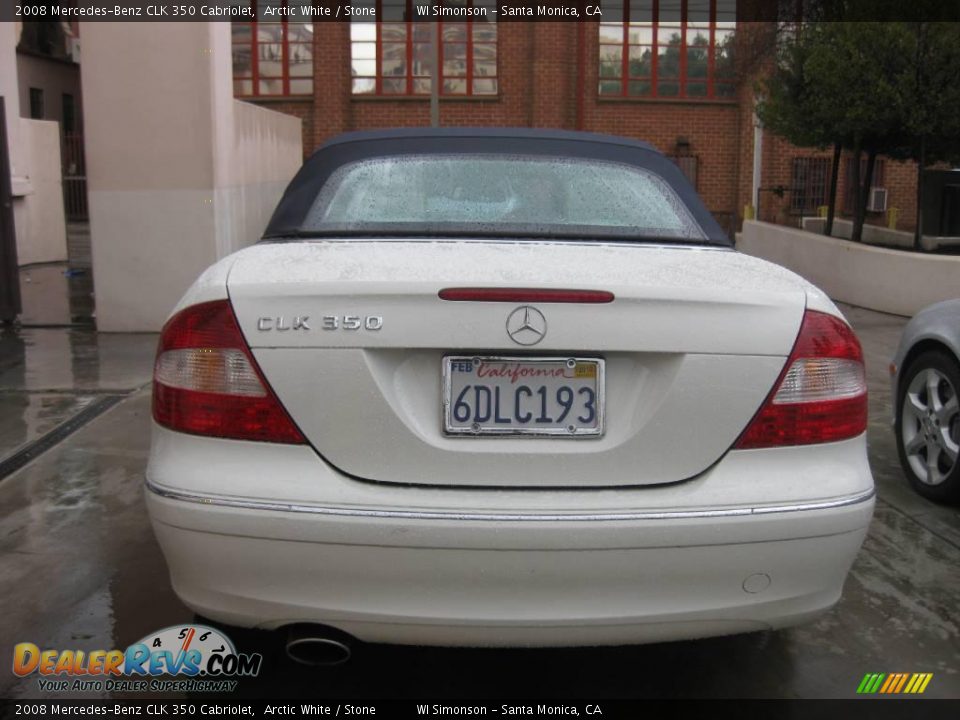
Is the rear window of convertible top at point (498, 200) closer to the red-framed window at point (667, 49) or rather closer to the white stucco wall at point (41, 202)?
the white stucco wall at point (41, 202)

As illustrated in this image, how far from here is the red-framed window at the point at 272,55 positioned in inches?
955

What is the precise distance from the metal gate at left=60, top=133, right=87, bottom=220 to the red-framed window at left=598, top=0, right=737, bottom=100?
13274 millimetres

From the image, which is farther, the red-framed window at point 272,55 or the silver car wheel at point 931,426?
the red-framed window at point 272,55

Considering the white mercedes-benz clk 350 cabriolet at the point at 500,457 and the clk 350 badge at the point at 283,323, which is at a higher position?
the clk 350 badge at the point at 283,323

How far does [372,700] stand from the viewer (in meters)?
3.00

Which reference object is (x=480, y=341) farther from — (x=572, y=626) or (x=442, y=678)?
(x=442, y=678)

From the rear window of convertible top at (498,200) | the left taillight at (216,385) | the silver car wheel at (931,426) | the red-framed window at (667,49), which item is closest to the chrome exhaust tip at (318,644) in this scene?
the left taillight at (216,385)

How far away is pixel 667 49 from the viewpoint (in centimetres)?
2416

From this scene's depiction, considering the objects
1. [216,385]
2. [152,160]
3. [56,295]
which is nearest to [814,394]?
[216,385]

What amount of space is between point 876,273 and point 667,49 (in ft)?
46.1

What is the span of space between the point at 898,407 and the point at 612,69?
20.1 metres

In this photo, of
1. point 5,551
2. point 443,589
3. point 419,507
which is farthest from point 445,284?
point 5,551

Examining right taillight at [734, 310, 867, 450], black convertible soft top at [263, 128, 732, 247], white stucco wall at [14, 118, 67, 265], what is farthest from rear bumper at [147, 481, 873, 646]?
white stucco wall at [14, 118, 67, 265]

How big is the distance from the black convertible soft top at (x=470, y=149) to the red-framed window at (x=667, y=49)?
68.9 ft
